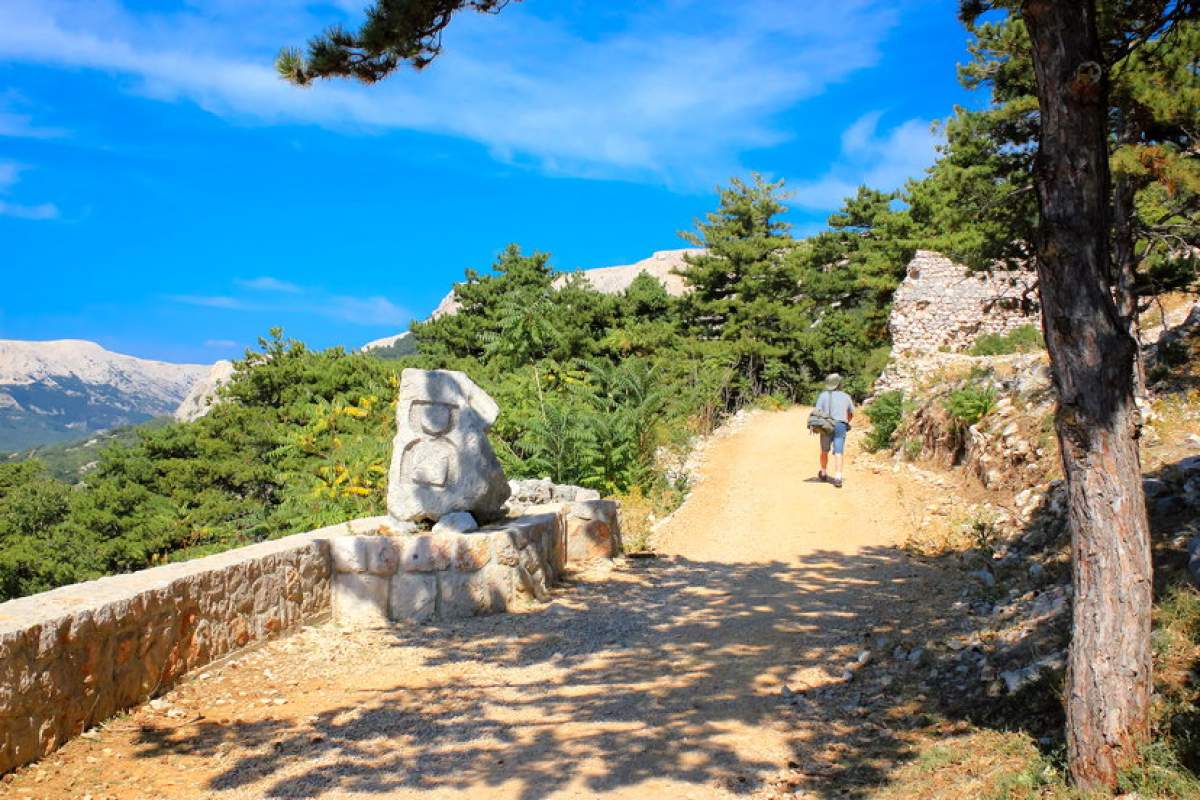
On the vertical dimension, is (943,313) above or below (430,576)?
above

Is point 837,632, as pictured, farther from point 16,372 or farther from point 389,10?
point 16,372

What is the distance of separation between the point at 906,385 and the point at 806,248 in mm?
8287

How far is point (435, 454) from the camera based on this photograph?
6.71 metres

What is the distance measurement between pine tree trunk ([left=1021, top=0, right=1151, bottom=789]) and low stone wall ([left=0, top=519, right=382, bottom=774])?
172 inches

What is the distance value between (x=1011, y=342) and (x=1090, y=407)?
17.1 meters

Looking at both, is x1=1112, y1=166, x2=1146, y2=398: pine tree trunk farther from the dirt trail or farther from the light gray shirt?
the dirt trail

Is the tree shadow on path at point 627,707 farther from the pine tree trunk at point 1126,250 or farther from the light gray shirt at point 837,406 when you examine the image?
the pine tree trunk at point 1126,250

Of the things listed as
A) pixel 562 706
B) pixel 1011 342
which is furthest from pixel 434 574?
pixel 1011 342

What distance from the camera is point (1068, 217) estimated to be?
9.89 feet

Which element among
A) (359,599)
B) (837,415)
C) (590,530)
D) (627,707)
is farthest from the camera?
(837,415)

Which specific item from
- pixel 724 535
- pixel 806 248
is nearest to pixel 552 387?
pixel 724 535

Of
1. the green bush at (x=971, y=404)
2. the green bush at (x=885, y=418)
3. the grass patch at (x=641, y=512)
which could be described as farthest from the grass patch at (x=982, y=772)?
the green bush at (x=885, y=418)

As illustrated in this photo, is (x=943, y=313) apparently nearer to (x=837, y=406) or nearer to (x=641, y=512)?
(x=837, y=406)

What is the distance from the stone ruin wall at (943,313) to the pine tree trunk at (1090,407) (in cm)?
1902
